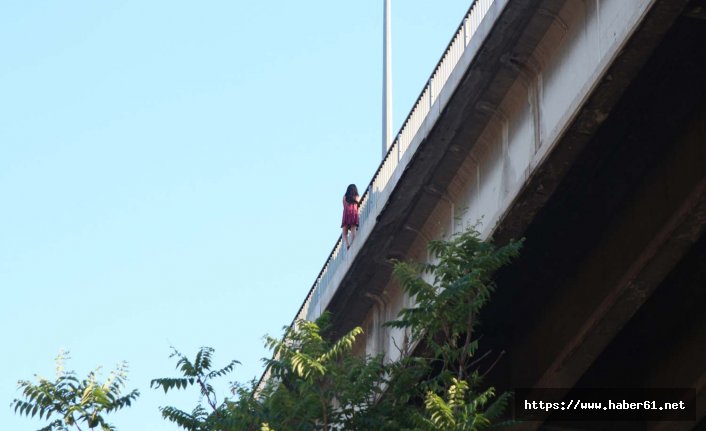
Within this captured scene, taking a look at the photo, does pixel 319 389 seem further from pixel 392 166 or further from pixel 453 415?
pixel 392 166

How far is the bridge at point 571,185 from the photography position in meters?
17.6

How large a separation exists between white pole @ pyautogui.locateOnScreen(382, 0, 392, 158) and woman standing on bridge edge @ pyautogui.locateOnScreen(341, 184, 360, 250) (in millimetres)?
9200

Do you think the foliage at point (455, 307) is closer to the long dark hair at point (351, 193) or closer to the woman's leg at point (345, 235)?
the woman's leg at point (345, 235)

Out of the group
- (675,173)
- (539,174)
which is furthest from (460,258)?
(675,173)

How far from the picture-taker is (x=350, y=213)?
80.8ft

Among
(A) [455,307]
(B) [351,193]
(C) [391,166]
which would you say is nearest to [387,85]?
(B) [351,193]

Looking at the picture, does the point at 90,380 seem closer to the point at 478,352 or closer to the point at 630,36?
the point at 478,352

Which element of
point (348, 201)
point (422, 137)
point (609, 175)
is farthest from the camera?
point (348, 201)

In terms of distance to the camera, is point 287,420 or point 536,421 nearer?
point 287,420

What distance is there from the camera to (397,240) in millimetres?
22984

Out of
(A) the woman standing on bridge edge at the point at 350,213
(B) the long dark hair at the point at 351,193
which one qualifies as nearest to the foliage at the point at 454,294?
(A) the woman standing on bridge edge at the point at 350,213

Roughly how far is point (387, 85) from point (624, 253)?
1876cm

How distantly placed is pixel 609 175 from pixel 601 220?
2.92 feet

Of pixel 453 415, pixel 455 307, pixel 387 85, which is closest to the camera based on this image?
pixel 453 415
